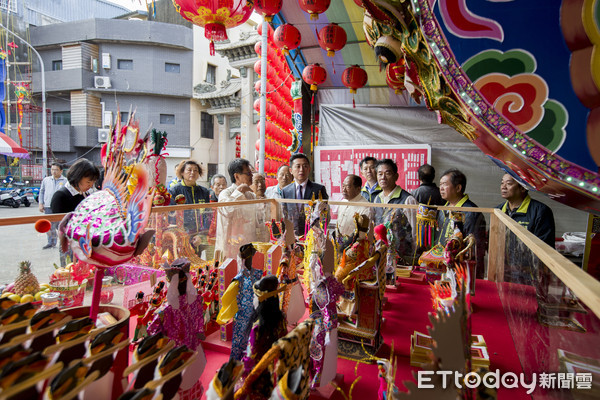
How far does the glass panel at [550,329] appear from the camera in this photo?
0.80m

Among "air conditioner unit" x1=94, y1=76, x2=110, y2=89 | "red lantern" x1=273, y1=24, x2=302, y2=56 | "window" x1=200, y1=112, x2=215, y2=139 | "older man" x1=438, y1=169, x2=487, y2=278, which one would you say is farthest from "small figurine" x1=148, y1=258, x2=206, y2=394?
"air conditioner unit" x1=94, y1=76, x2=110, y2=89

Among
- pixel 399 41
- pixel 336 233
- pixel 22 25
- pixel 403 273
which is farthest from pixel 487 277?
pixel 22 25

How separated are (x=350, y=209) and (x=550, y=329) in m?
1.95

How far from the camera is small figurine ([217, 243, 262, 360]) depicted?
136 cm

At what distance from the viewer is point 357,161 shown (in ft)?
18.1

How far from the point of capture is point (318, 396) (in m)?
1.32

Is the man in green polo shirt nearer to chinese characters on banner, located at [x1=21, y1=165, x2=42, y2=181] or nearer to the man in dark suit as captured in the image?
the man in dark suit

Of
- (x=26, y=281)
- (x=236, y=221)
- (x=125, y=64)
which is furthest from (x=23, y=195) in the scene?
(x=26, y=281)

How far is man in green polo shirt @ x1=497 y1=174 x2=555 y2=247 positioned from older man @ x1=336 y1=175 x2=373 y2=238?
108 cm

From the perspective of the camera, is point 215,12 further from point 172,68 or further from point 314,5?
point 172,68

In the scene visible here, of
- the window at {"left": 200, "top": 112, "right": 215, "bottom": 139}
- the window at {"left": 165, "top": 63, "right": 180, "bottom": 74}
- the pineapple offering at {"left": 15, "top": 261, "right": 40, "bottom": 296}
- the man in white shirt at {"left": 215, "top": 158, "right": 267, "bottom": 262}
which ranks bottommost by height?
the pineapple offering at {"left": 15, "top": 261, "right": 40, "bottom": 296}

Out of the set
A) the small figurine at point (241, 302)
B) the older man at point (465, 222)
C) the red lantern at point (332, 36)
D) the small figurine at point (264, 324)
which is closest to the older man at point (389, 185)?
the older man at point (465, 222)

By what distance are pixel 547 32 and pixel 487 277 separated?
2170 mm

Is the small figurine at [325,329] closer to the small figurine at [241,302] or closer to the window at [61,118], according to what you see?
the small figurine at [241,302]
